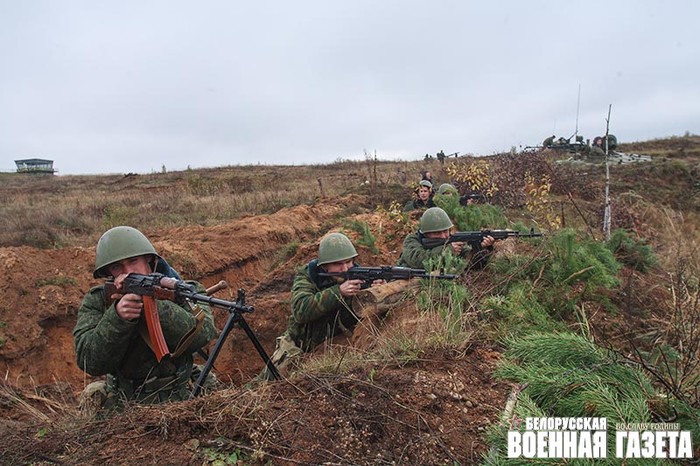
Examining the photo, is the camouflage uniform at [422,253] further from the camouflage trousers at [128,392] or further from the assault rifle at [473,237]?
the camouflage trousers at [128,392]

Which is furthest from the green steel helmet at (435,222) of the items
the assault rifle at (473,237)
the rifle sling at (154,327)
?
the rifle sling at (154,327)

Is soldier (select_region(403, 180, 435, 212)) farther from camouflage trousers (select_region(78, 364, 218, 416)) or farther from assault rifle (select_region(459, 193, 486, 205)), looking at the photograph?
camouflage trousers (select_region(78, 364, 218, 416))

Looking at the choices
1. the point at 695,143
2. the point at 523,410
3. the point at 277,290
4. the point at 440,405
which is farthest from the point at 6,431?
the point at 695,143

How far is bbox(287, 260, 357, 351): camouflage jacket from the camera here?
14.3 ft

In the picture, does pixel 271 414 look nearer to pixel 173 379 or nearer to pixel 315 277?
pixel 173 379

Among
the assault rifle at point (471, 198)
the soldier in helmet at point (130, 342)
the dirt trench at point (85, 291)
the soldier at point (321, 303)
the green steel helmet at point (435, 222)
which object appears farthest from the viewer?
the assault rifle at point (471, 198)

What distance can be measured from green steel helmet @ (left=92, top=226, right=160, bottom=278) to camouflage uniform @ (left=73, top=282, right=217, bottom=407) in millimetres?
211

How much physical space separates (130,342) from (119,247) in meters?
0.71

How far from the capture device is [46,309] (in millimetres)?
6684

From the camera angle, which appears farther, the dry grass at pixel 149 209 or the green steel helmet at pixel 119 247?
the dry grass at pixel 149 209

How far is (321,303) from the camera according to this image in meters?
4.35

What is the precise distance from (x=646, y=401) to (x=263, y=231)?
30.9 ft

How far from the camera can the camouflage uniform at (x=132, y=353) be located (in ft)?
10.1

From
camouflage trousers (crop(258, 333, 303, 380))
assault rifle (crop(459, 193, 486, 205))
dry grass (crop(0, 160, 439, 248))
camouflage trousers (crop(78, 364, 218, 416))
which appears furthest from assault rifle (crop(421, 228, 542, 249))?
dry grass (crop(0, 160, 439, 248))
